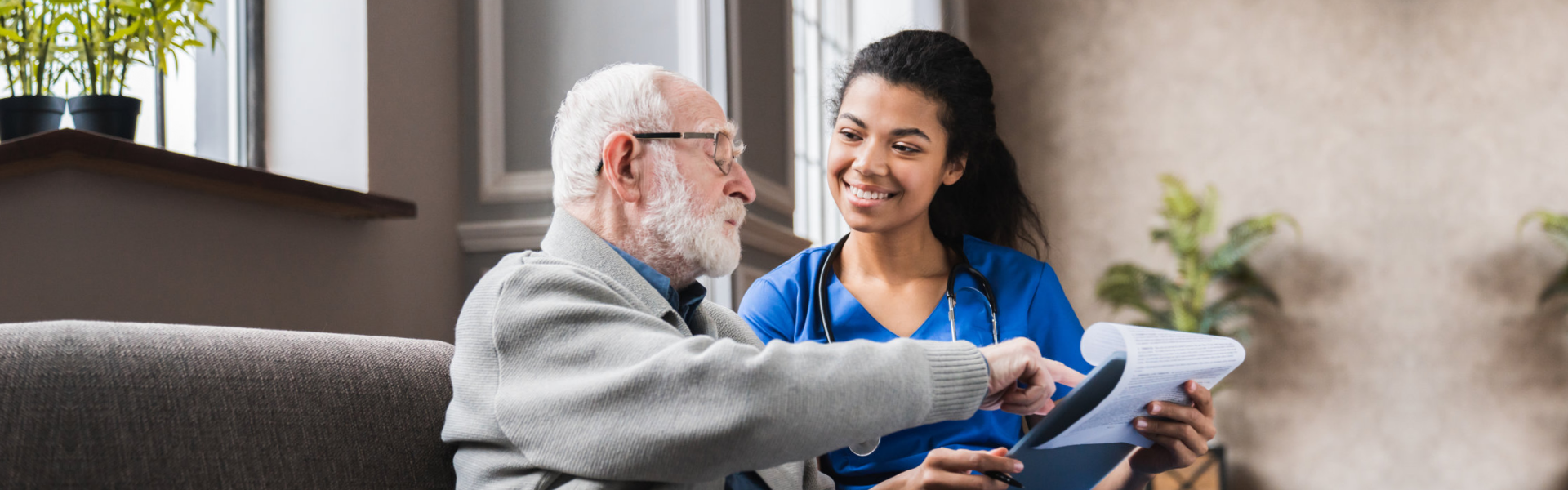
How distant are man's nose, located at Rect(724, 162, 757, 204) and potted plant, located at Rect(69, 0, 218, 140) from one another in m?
1.01

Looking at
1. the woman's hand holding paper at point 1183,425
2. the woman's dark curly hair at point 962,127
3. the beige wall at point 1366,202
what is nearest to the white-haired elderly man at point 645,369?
the woman's hand holding paper at point 1183,425

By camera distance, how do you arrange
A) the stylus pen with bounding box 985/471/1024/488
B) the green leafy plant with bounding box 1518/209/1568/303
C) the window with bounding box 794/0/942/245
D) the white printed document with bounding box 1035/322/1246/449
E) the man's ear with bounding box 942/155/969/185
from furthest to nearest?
the green leafy plant with bounding box 1518/209/1568/303 → the window with bounding box 794/0/942/245 → the man's ear with bounding box 942/155/969/185 → the stylus pen with bounding box 985/471/1024/488 → the white printed document with bounding box 1035/322/1246/449

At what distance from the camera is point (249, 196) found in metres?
1.90

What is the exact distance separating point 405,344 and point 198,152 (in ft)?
3.35

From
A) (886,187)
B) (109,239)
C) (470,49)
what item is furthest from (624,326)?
(470,49)

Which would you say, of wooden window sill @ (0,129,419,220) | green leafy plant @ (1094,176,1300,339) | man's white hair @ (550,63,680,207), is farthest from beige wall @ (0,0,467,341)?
green leafy plant @ (1094,176,1300,339)

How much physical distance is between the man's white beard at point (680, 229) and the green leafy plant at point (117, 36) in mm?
974

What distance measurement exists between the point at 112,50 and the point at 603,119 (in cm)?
93

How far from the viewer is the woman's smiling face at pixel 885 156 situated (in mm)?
1776

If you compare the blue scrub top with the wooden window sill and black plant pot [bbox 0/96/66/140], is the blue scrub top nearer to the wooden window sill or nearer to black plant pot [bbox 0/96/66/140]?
the wooden window sill

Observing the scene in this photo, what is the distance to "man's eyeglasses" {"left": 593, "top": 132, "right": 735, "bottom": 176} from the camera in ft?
4.58

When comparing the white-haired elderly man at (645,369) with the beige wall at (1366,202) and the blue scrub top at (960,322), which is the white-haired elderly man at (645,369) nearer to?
the blue scrub top at (960,322)

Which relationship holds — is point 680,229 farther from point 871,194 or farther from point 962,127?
point 962,127

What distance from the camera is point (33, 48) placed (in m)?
1.72
